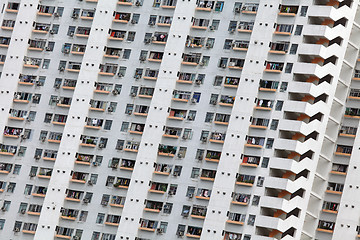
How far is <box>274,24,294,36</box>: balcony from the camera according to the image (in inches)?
6176

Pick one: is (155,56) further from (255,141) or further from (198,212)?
(198,212)

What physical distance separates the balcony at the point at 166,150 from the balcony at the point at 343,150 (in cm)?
1650

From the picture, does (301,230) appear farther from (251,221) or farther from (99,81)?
(99,81)

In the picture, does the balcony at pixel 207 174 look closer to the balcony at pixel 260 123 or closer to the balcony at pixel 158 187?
the balcony at pixel 158 187

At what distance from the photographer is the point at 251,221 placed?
154m

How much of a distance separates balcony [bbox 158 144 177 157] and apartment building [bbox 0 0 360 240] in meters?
0.19

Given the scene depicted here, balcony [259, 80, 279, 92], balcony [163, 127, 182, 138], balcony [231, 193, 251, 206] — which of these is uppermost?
balcony [259, 80, 279, 92]

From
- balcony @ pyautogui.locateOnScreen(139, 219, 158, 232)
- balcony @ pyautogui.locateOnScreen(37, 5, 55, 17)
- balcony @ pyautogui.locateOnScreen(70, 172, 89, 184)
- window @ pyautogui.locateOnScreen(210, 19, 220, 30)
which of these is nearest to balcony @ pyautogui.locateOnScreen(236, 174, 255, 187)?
balcony @ pyautogui.locateOnScreen(139, 219, 158, 232)

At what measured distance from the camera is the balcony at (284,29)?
157m

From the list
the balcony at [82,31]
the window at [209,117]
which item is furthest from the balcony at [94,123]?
the window at [209,117]

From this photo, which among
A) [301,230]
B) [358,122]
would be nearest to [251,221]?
[301,230]

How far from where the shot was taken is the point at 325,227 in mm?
156375

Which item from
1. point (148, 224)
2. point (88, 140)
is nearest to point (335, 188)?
point (148, 224)

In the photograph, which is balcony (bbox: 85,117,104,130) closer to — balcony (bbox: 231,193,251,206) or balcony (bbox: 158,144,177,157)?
balcony (bbox: 158,144,177,157)
